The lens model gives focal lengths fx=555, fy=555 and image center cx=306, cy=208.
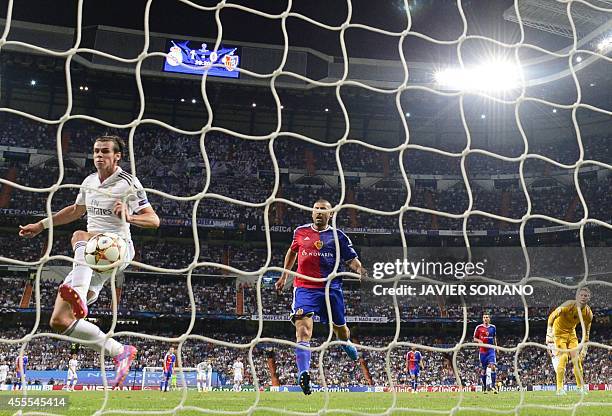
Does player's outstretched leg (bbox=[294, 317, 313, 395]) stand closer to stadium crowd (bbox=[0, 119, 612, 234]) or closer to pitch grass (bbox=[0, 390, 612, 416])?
pitch grass (bbox=[0, 390, 612, 416])

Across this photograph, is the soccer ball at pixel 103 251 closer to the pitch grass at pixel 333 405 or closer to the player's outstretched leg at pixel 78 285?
the player's outstretched leg at pixel 78 285

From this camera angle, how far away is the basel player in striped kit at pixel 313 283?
16.3 feet

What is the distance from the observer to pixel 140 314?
20.9 meters

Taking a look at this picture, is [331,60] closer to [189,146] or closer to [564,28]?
[189,146]

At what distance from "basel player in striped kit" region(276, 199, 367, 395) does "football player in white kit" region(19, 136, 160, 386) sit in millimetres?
1705

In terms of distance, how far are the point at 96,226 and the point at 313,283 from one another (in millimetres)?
2097

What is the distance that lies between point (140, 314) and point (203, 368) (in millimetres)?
5422

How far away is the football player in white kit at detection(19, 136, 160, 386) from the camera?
3488 millimetres

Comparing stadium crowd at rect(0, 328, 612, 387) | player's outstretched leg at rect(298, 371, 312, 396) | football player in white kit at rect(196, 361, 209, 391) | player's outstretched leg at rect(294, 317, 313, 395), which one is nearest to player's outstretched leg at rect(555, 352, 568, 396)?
player's outstretched leg at rect(298, 371, 312, 396)

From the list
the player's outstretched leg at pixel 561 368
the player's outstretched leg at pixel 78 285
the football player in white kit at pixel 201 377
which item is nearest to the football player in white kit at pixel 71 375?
the football player in white kit at pixel 201 377

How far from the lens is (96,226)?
12.4 feet

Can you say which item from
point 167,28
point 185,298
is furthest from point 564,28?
point 185,298

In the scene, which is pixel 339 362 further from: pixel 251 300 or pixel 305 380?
pixel 305 380

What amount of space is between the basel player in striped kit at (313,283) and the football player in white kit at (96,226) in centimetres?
171
